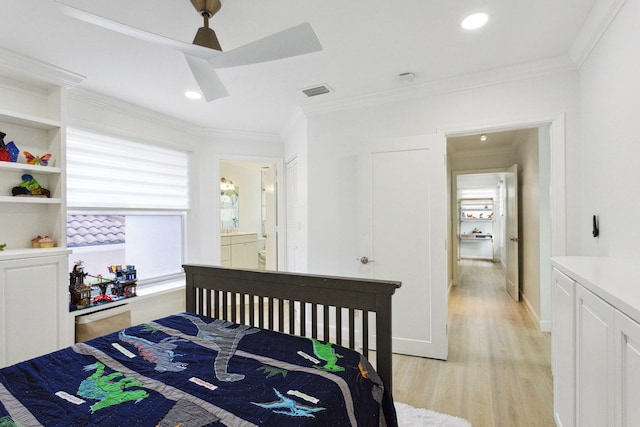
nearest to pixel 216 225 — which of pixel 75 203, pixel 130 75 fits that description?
pixel 75 203

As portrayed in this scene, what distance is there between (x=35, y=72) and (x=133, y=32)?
1750 millimetres

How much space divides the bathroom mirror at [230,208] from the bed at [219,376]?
13.3 ft

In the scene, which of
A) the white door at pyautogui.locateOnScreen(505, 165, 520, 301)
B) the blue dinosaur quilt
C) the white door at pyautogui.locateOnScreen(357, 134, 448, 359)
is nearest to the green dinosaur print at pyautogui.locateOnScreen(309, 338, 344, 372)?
the blue dinosaur quilt

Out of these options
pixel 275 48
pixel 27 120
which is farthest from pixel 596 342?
pixel 27 120

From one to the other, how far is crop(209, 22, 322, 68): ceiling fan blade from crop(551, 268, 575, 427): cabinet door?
5.43 feet

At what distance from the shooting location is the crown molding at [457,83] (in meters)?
2.38

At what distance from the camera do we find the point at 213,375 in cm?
126

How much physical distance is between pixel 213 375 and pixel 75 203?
260cm

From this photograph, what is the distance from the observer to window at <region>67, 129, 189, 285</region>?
2971 millimetres

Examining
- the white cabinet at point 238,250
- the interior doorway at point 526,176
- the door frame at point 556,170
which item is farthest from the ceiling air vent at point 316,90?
the white cabinet at point 238,250

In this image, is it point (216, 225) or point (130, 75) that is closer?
point (130, 75)

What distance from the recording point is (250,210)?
6.57m

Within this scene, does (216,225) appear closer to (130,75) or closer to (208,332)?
(130,75)

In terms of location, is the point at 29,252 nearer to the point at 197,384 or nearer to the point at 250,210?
the point at 197,384
